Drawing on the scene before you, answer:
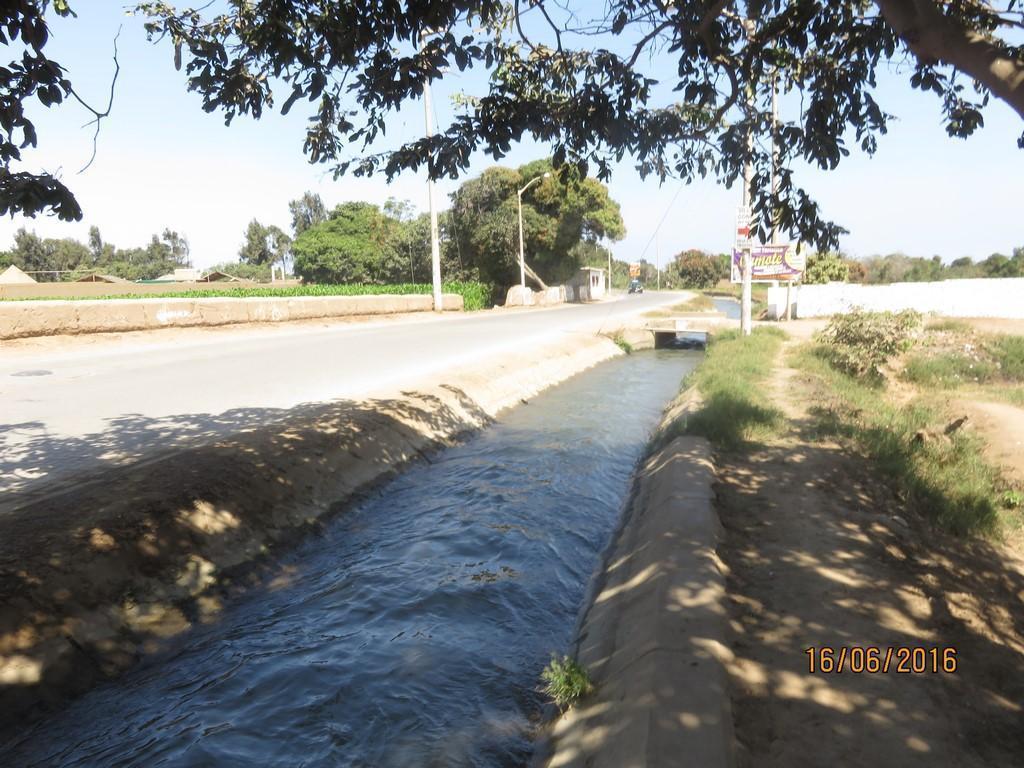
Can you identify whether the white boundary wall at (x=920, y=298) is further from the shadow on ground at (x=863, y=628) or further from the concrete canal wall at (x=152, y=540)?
the concrete canal wall at (x=152, y=540)

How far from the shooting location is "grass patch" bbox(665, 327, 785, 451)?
862 cm

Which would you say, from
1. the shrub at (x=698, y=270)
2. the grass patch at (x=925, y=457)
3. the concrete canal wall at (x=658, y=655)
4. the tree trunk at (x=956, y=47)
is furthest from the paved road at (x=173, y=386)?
the shrub at (x=698, y=270)

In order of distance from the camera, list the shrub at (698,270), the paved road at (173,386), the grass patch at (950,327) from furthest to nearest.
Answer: the shrub at (698,270), the grass patch at (950,327), the paved road at (173,386)

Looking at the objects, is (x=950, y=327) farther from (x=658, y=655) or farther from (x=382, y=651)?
(x=382, y=651)

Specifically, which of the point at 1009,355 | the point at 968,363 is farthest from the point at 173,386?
the point at 1009,355

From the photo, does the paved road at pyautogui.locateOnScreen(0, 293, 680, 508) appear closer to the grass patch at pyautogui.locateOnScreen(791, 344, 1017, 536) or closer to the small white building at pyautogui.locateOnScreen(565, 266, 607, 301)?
the grass patch at pyautogui.locateOnScreen(791, 344, 1017, 536)

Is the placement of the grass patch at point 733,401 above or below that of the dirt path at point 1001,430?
above

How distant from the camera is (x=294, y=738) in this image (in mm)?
3875

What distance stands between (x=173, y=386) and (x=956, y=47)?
1096cm

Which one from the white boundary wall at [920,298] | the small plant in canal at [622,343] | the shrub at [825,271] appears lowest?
the small plant in canal at [622,343]

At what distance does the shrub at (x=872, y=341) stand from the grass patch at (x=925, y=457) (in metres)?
1.97

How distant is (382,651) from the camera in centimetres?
478

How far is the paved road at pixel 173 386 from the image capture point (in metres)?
7.23

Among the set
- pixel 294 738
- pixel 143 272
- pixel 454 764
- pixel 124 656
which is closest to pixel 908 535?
pixel 454 764
